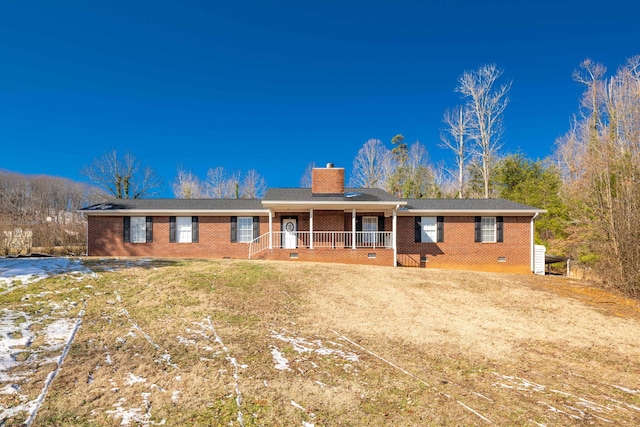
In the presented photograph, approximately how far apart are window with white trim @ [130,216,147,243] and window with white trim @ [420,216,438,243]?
14301mm

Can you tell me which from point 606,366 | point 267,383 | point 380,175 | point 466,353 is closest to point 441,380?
point 466,353

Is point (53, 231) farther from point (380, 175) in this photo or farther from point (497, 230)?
point (380, 175)

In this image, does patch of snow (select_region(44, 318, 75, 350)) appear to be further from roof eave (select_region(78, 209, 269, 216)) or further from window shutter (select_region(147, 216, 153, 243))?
window shutter (select_region(147, 216, 153, 243))

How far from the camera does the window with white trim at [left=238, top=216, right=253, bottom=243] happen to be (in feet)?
58.7

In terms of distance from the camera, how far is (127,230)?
17859mm

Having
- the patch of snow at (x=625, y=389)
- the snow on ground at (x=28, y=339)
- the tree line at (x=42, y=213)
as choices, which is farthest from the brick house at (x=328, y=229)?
the patch of snow at (x=625, y=389)

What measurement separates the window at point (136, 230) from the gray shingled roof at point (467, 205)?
530 inches

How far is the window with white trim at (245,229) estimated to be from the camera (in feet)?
58.7

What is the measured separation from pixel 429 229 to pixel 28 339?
15907 mm

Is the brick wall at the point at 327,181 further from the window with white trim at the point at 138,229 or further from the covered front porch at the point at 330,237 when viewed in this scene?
the window with white trim at the point at 138,229

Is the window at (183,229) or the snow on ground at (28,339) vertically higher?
the window at (183,229)

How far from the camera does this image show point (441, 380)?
15.6 feet

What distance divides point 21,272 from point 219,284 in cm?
521

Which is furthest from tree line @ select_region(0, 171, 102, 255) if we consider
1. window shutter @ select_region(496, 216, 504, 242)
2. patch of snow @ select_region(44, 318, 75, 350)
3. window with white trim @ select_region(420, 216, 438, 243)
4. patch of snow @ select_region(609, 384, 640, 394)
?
window shutter @ select_region(496, 216, 504, 242)
